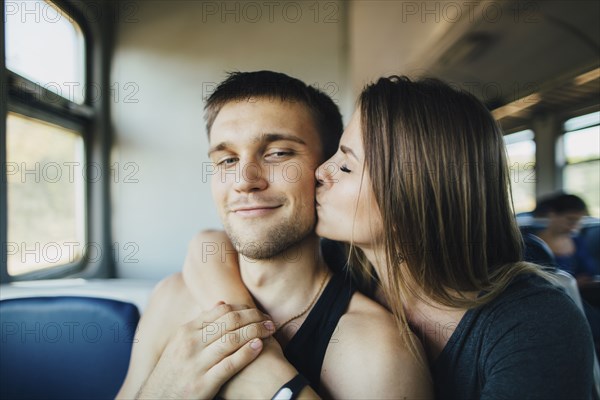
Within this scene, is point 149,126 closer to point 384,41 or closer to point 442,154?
point 384,41

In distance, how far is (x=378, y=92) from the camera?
793mm

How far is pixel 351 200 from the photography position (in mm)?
795

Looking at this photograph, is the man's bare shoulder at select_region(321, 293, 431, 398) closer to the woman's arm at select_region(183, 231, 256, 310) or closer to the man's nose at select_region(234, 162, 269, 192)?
the woman's arm at select_region(183, 231, 256, 310)

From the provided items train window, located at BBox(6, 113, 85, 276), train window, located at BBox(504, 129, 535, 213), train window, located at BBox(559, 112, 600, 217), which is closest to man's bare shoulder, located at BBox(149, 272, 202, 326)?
train window, located at BBox(6, 113, 85, 276)

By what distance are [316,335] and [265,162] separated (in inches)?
17.7

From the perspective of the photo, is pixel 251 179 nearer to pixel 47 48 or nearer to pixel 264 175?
pixel 264 175

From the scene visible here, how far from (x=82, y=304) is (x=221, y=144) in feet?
2.73

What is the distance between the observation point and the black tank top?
764 millimetres

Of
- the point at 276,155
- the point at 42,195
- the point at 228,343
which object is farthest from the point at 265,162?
the point at 42,195

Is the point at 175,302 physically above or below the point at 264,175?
below

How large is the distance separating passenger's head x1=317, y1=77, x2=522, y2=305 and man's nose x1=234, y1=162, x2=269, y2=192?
17 cm

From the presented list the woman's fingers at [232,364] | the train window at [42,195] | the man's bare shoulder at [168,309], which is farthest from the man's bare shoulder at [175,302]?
the train window at [42,195]

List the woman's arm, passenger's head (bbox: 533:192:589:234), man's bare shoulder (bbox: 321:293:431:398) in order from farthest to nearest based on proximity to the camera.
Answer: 1. passenger's head (bbox: 533:192:589:234)
2. the woman's arm
3. man's bare shoulder (bbox: 321:293:431:398)

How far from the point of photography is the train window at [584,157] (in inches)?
41.6
